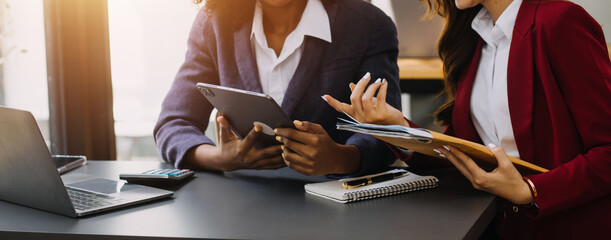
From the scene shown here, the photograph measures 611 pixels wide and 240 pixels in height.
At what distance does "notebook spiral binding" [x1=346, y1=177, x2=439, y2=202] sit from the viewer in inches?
36.7

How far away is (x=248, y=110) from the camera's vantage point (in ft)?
3.46

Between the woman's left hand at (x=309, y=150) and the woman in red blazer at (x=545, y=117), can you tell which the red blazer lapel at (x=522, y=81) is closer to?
the woman in red blazer at (x=545, y=117)

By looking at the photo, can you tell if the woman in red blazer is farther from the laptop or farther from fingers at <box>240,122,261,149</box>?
the laptop

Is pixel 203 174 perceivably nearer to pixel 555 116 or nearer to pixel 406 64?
pixel 555 116

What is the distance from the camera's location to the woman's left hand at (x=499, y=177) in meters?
0.94

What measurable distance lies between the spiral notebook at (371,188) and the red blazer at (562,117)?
169 millimetres

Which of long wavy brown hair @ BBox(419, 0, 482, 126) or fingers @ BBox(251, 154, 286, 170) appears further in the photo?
long wavy brown hair @ BBox(419, 0, 482, 126)

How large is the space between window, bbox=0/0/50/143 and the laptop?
1.21 meters

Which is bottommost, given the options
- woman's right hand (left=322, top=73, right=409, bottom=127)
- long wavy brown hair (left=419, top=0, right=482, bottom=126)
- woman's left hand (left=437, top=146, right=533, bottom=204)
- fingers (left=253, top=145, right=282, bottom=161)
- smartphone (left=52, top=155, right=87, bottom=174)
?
smartphone (left=52, top=155, right=87, bottom=174)

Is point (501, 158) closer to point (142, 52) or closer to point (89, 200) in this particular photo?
point (89, 200)

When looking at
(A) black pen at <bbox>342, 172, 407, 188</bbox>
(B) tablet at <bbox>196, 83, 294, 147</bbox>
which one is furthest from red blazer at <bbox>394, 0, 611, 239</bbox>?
(B) tablet at <bbox>196, 83, 294, 147</bbox>

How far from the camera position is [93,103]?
2.29 m

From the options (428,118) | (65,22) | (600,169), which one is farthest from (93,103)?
(600,169)

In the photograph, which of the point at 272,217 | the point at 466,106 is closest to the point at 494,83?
the point at 466,106
